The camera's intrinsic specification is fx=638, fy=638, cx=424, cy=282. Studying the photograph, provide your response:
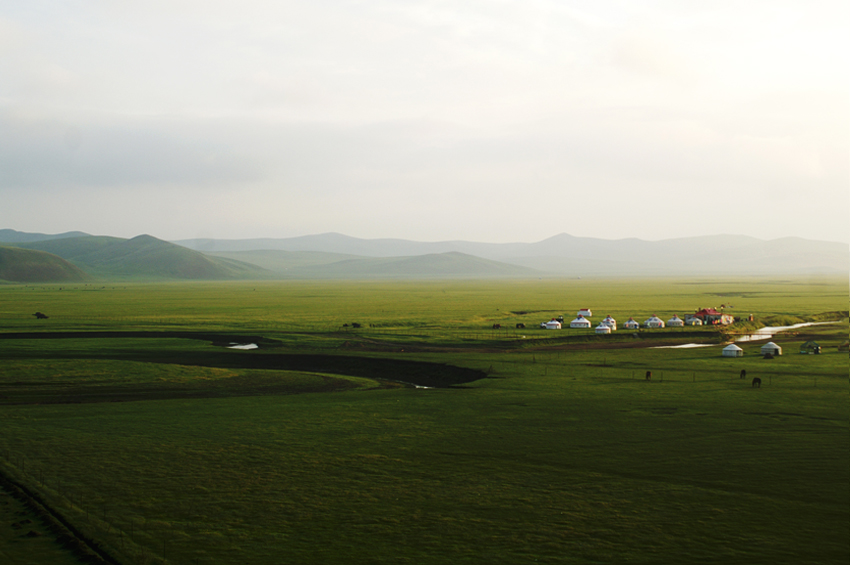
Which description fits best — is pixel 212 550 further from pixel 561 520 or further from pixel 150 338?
pixel 150 338

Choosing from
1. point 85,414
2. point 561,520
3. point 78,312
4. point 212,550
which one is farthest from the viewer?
point 78,312

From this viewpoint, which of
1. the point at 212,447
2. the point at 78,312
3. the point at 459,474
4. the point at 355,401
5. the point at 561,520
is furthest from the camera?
the point at 78,312

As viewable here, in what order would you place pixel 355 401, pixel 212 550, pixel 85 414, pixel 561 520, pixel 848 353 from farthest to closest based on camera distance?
pixel 848 353 → pixel 355 401 → pixel 85 414 → pixel 561 520 → pixel 212 550

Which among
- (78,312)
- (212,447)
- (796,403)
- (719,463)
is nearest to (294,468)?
(212,447)

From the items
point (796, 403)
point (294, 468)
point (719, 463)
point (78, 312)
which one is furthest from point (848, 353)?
point (78, 312)

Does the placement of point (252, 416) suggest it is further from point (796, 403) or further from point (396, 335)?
point (396, 335)

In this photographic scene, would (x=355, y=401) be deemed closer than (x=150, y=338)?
Yes
